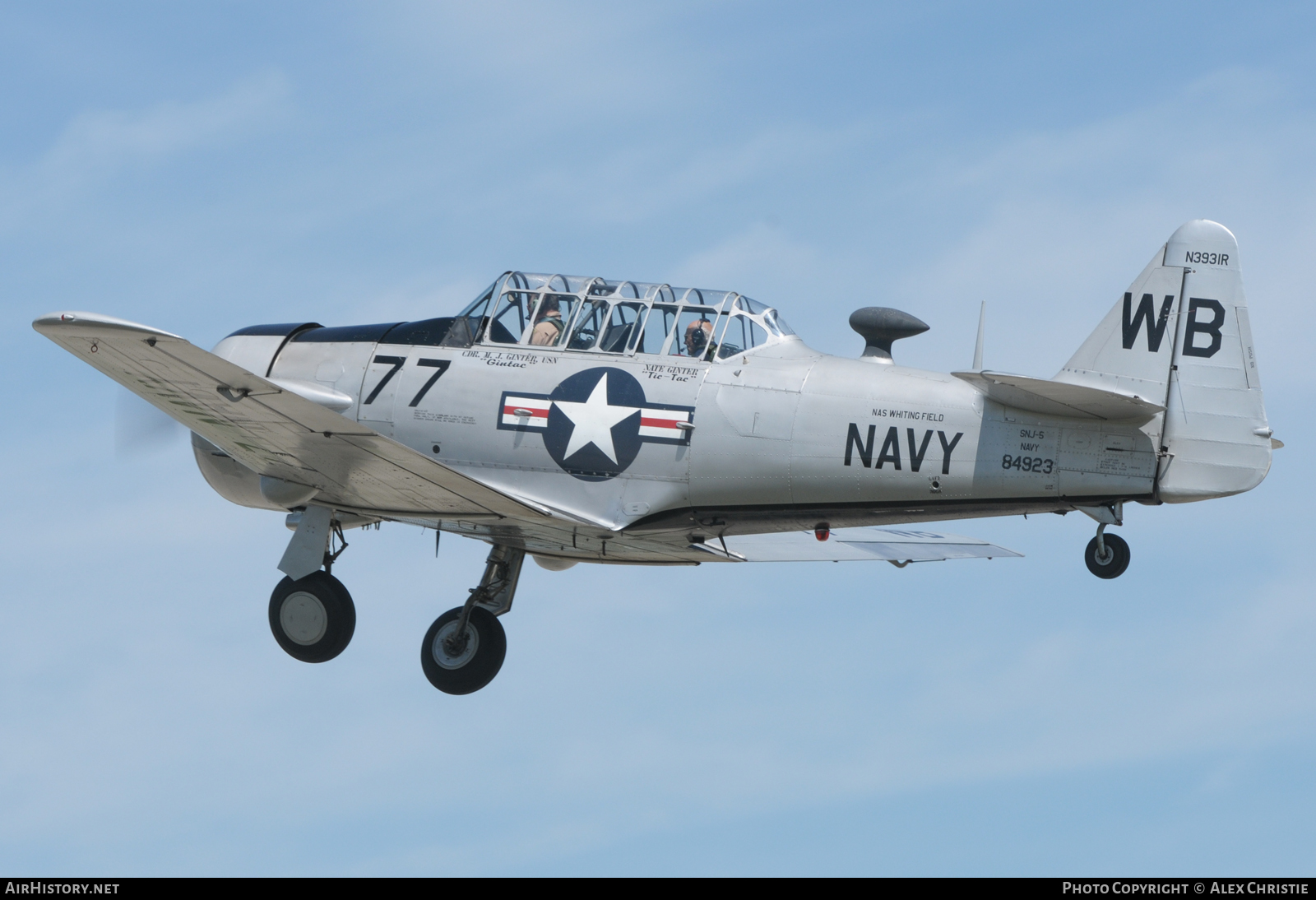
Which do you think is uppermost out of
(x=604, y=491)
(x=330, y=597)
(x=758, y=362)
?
(x=758, y=362)

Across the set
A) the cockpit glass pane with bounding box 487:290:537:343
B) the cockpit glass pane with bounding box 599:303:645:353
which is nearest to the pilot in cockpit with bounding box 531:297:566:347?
the cockpit glass pane with bounding box 487:290:537:343

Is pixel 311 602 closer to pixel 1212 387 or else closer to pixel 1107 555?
pixel 1107 555

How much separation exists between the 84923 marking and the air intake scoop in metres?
1.45

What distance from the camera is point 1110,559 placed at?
13992 millimetres

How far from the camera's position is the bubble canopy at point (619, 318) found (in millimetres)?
15695

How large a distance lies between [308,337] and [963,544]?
6.78 metres

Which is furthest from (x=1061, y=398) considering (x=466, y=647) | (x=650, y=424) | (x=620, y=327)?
(x=466, y=647)

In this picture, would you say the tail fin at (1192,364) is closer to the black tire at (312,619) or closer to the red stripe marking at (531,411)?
the red stripe marking at (531,411)

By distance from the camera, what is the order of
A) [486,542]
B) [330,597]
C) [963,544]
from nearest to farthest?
1. [330,597]
2. [486,542]
3. [963,544]

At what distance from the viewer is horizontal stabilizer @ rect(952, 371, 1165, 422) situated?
1410cm

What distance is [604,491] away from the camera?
15.6 m

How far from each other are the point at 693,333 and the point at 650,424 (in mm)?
934

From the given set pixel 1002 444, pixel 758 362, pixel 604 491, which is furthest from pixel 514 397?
pixel 1002 444

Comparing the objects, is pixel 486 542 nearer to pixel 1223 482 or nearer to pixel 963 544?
pixel 963 544
